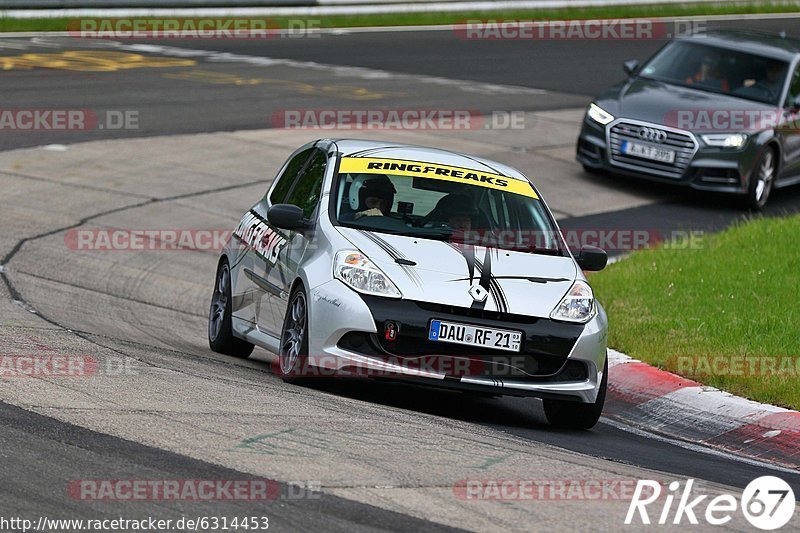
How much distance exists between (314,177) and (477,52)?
20379 mm

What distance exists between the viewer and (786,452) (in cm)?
833

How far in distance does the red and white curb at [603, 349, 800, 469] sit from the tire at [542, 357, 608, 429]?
525 mm

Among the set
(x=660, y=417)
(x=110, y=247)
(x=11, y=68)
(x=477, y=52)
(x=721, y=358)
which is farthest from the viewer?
(x=477, y=52)

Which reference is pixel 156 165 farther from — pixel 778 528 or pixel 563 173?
pixel 778 528

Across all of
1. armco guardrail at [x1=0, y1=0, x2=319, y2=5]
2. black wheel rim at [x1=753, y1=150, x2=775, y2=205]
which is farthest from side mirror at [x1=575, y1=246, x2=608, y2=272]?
armco guardrail at [x1=0, y1=0, x2=319, y2=5]

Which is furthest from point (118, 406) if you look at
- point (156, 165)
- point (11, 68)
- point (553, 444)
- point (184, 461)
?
point (11, 68)
